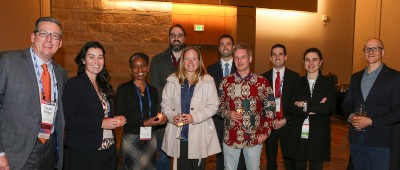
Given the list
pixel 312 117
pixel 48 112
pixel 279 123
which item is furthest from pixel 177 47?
pixel 48 112

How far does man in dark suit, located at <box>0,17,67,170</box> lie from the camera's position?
6.85 feet

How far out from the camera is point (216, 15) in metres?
9.95

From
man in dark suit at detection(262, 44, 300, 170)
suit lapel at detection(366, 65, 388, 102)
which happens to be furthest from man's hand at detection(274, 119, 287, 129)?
suit lapel at detection(366, 65, 388, 102)

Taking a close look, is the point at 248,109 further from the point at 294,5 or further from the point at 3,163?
the point at 294,5

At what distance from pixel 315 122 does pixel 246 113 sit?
830 mm

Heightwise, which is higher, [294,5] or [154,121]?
[294,5]

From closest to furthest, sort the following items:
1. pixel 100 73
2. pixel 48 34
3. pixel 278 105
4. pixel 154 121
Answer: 1. pixel 48 34
2. pixel 100 73
3. pixel 154 121
4. pixel 278 105

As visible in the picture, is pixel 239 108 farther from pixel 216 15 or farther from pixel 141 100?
pixel 216 15

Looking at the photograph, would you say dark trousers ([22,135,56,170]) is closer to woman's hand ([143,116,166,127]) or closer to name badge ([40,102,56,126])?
name badge ([40,102,56,126])

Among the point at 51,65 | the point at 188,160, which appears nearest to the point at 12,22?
the point at 51,65

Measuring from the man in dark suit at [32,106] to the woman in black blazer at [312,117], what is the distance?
2379mm

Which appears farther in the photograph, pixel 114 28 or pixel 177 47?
pixel 114 28

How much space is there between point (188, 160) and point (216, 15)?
752 cm

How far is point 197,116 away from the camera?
2932 millimetres
